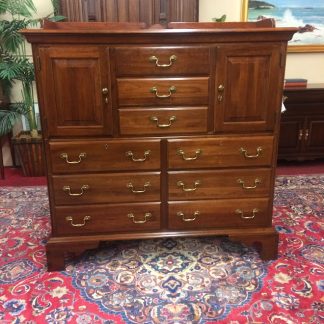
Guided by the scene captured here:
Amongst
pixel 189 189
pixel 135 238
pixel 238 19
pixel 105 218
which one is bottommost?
pixel 135 238

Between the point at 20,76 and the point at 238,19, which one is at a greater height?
the point at 238,19

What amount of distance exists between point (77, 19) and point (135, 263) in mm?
2201

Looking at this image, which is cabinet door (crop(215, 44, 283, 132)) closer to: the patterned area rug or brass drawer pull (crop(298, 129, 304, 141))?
the patterned area rug

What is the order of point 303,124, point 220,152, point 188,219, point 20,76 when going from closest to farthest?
point 220,152, point 188,219, point 20,76, point 303,124

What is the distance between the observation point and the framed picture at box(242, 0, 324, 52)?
3.46 metres

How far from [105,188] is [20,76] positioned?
1772mm

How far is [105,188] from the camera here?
6.07 feet

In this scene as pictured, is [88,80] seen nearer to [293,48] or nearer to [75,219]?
[75,219]

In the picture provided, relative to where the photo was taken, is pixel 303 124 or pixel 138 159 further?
pixel 303 124

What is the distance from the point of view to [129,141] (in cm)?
178

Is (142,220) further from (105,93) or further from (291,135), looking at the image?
(291,135)

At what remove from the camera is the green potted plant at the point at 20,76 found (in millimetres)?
3016

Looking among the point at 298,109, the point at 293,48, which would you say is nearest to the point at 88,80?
the point at 298,109

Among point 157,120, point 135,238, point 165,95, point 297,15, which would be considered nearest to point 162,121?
point 157,120
